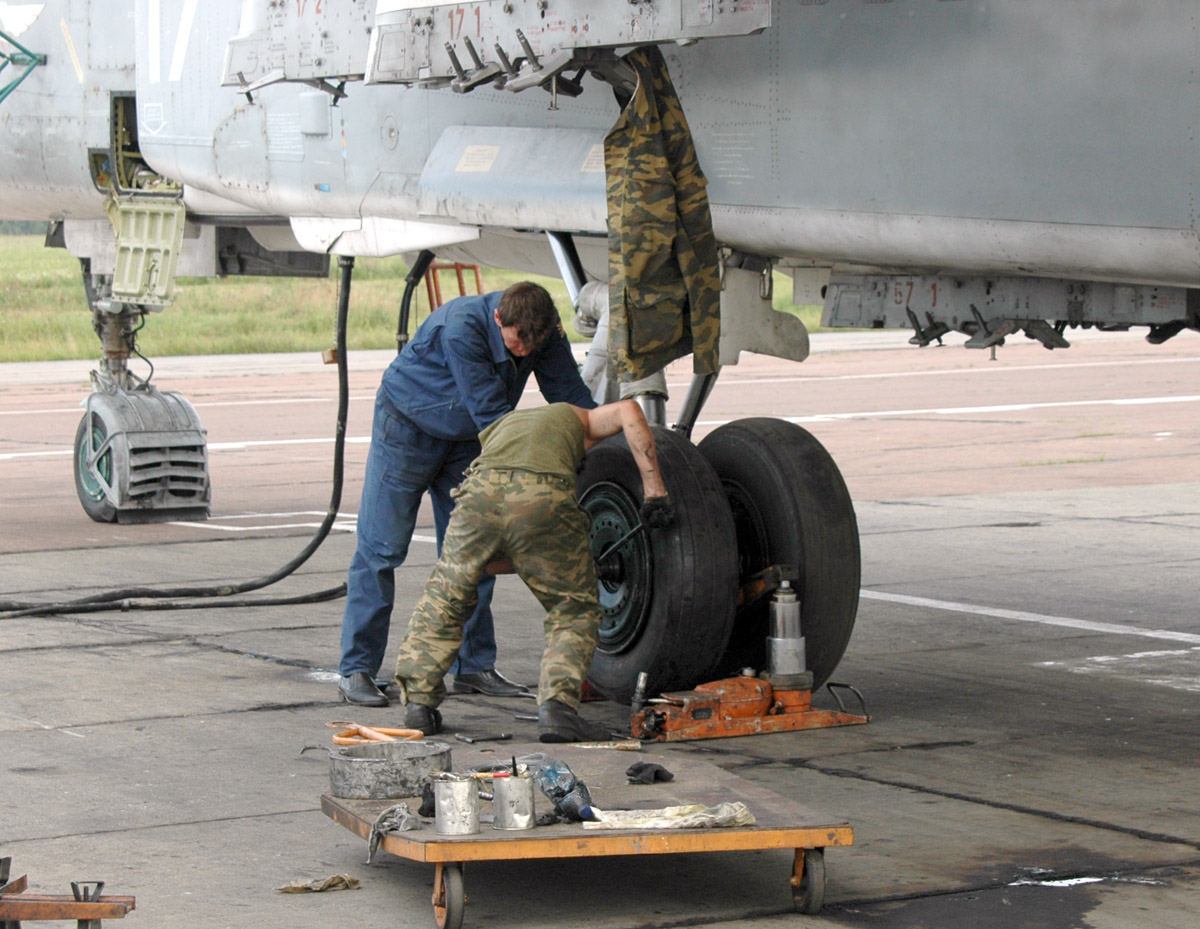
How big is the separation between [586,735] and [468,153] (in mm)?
2865

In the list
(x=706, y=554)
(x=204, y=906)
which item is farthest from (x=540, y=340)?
(x=204, y=906)

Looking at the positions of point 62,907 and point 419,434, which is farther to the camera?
point 419,434

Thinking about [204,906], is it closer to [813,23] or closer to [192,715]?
[192,715]

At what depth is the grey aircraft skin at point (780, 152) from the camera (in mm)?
5590

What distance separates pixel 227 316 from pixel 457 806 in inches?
1246

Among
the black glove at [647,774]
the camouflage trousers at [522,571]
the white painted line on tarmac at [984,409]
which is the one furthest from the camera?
the white painted line on tarmac at [984,409]

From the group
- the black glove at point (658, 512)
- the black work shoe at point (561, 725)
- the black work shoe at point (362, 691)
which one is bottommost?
the black work shoe at point (362, 691)

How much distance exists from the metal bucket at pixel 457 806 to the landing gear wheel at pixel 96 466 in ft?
26.9

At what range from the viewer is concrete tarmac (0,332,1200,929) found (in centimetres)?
461

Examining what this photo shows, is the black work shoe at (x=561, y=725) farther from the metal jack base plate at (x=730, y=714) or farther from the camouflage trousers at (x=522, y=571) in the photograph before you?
the metal jack base plate at (x=730, y=714)

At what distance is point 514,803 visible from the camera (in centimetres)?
444

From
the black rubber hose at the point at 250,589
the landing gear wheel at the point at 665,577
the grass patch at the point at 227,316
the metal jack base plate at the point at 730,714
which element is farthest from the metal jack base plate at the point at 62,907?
the grass patch at the point at 227,316

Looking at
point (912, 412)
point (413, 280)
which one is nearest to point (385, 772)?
point (413, 280)

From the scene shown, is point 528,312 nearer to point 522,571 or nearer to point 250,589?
point 522,571
